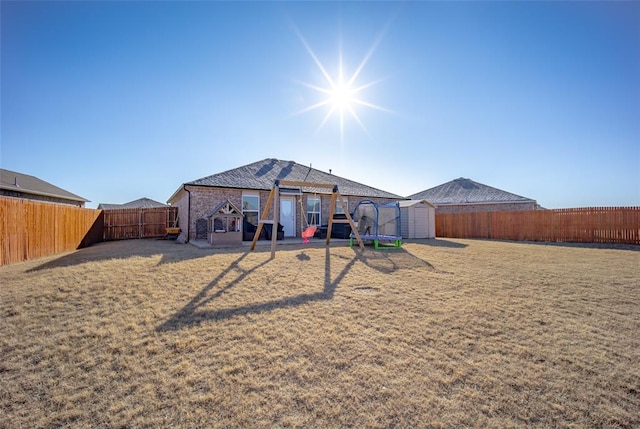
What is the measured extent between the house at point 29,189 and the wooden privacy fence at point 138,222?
24.5 ft

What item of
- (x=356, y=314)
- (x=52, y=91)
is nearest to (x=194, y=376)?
(x=356, y=314)

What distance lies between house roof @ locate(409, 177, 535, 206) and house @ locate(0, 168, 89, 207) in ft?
109

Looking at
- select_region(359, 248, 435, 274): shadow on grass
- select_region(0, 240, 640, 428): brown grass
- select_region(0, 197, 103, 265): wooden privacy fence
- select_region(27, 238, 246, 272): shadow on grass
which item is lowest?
select_region(0, 240, 640, 428): brown grass

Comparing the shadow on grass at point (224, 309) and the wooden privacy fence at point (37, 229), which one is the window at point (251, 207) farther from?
the shadow on grass at point (224, 309)

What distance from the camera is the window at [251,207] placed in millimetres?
14125

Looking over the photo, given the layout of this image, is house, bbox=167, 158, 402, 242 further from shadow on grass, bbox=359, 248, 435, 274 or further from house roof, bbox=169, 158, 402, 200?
shadow on grass, bbox=359, 248, 435, 274

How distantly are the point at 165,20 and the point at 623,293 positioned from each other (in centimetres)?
1373

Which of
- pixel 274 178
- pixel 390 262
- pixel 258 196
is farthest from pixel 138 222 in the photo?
pixel 390 262

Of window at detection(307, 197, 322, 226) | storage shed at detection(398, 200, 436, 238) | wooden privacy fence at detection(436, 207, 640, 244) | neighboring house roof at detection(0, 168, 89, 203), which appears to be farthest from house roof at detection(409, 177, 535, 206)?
neighboring house roof at detection(0, 168, 89, 203)

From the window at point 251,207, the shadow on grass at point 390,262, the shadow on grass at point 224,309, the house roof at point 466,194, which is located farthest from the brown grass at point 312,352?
the house roof at point 466,194

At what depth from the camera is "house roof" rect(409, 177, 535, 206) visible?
934 inches

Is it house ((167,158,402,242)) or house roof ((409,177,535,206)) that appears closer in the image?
house ((167,158,402,242))

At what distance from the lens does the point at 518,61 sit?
9.40m

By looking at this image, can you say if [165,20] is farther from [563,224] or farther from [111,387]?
[563,224]
